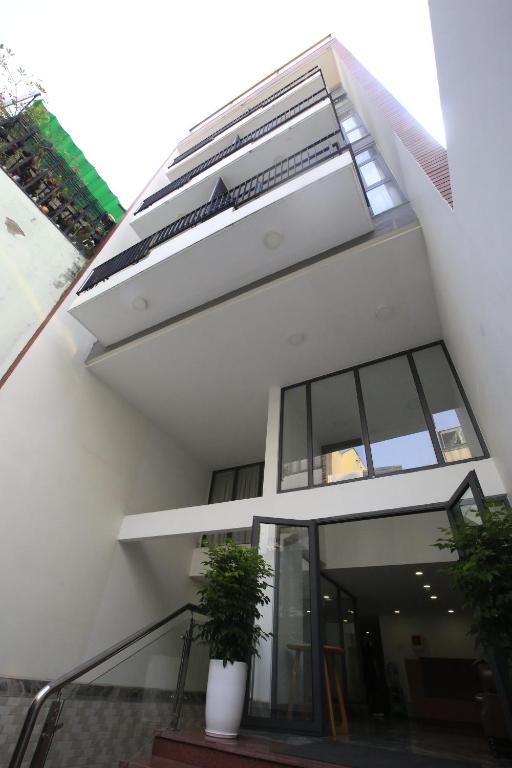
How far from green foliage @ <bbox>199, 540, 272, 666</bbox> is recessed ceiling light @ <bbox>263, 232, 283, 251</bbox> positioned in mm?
3692

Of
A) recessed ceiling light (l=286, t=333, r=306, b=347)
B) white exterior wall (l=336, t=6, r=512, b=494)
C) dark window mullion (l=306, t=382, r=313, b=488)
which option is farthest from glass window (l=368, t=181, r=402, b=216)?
dark window mullion (l=306, t=382, r=313, b=488)

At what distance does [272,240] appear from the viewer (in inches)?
199

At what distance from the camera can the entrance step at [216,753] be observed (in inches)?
96.3

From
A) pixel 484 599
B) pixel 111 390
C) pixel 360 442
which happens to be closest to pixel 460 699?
pixel 360 442

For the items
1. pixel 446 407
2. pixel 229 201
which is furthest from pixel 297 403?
pixel 229 201

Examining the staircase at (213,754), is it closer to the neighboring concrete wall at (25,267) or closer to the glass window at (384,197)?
the neighboring concrete wall at (25,267)

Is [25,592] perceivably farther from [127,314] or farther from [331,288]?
[331,288]

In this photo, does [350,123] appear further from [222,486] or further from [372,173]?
[222,486]

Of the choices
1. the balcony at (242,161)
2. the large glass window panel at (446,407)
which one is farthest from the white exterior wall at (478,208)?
the balcony at (242,161)

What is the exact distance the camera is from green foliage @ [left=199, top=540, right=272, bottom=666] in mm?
3461

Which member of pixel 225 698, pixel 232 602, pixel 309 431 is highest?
pixel 309 431

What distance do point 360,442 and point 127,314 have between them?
4.05 metres

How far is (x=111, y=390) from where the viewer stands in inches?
271

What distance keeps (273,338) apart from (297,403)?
1219mm
